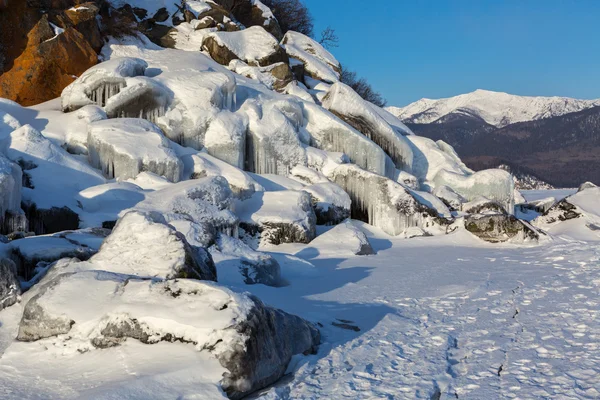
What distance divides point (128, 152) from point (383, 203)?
737 centimetres

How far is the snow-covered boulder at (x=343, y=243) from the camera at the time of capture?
495 inches

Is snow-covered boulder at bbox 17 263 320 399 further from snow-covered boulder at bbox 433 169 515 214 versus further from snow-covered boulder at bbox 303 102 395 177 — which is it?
snow-covered boulder at bbox 433 169 515 214

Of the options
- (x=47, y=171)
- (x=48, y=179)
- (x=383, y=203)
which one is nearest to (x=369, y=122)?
(x=383, y=203)

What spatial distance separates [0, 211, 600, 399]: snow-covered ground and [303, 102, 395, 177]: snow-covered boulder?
9.28m

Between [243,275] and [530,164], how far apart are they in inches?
6373

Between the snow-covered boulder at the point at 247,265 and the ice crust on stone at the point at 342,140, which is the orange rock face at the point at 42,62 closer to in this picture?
the ice crust on stone at the point at 342,140

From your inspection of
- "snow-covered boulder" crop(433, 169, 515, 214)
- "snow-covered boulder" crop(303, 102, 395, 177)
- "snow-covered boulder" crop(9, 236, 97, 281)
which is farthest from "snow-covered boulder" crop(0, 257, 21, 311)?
"snow-covered boulder" crop(433, 169, 515, 214)

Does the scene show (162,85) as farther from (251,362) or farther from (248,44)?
(251,362)

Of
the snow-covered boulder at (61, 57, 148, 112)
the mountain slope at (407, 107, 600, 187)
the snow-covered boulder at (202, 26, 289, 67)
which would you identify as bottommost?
the snow-covered boulder at (61, 57, 148, 112)

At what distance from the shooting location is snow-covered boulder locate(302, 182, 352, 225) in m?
15.7

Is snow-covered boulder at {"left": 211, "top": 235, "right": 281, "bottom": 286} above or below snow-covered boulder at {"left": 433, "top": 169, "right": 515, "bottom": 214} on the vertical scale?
below

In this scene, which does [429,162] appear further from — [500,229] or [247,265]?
[247,265]

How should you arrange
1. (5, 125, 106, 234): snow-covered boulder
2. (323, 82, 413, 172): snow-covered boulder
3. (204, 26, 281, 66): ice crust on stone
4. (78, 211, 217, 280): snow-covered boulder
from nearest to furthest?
(78, 211, 217, 280): snow-covered boulder, (5, 125, 106, 234): snow-covered boulder, (323, 82, 413, 172): snow-covered boulder, (204, 26, 281, 66): ice crust on stone

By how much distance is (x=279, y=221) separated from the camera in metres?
13.4
